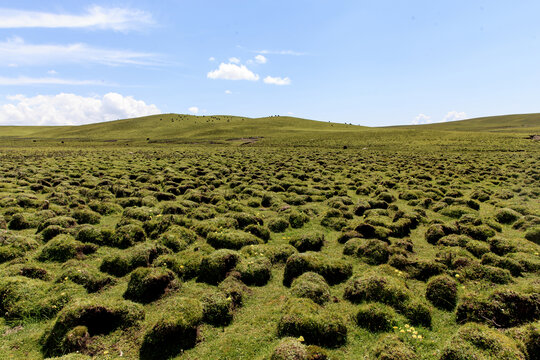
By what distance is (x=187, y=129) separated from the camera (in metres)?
140

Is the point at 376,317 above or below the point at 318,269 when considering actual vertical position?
below

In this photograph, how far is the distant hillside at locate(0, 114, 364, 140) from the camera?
124188 millimetres

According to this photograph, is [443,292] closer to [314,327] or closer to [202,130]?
[314,327]

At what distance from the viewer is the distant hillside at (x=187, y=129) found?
407ft

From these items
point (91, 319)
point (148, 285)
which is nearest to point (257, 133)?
point (148, 285)

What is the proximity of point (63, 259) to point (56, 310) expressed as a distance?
426cm

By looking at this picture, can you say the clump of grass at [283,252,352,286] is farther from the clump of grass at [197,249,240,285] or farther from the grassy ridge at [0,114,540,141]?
the grassy ridge at [0,114,540,141]

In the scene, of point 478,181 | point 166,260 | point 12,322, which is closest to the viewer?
point 12,322

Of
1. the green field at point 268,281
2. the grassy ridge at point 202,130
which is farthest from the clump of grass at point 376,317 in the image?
the grassy ridge at point 202,130

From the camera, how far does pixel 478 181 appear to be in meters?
32.5

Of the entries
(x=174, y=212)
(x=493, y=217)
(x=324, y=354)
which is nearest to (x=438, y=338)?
(x=324, y=354)

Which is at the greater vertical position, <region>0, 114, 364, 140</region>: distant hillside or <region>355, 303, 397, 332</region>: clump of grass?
<region>0, 114, 364, 140</region>: distant hillside

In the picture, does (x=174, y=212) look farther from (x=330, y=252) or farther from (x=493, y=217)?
(x=493, y=217)

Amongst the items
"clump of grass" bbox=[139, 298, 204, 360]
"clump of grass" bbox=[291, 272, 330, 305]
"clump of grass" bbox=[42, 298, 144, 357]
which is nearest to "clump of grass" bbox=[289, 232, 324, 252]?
"clump of grass" bbox=[291, 272, 330, 305]
